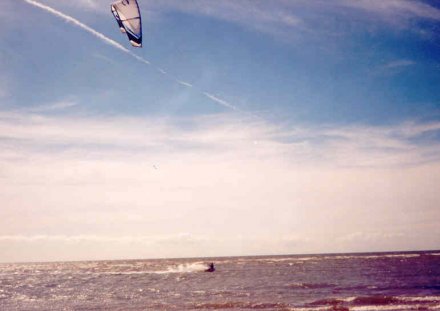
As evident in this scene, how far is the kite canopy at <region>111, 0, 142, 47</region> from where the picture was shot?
400 inches

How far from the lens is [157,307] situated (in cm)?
2380

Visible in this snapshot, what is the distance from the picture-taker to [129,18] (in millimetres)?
10344

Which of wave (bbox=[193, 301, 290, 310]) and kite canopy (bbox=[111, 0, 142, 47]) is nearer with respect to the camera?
kite canopy (bbox=[111, 0, 142, 47])

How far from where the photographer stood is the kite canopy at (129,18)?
10.2 meters

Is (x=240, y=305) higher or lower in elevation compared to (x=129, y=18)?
lower

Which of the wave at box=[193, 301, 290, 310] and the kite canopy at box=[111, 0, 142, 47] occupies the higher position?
the kite canopy at box=[111, 0, 142, 47]

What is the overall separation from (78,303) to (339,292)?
60.4 ft

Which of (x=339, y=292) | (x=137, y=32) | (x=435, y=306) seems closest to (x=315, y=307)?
(x=435, y=306)

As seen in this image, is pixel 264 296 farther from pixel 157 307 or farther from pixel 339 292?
pixel 157 307

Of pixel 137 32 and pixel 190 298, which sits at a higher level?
pixel 137 32

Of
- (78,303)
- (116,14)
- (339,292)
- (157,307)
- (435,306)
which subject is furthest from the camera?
(339,292)

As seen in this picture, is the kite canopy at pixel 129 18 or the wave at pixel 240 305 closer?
the kite canopy at pixel 129 18

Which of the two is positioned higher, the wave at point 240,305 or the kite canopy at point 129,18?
the kite canopy at point 129,18

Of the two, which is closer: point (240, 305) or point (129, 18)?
point (129, 18)
